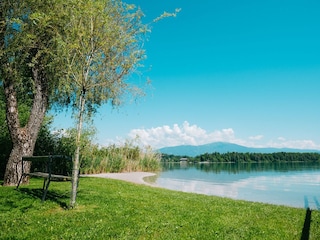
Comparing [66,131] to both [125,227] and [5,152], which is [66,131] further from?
[125,227]

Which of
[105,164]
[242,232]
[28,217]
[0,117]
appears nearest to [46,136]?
[0,117]

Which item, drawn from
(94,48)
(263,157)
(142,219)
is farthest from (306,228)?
(263,157)

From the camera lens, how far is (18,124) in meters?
15.0

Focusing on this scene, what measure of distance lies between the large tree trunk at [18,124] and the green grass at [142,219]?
3255mm

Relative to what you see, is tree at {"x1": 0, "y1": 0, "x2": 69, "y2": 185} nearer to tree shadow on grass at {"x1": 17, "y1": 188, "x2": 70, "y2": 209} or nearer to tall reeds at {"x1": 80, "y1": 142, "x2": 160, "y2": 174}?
tree shadow on grass at {"x1": 17, "y1": 188, "x2": 70, "y2": 209}

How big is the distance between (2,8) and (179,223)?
1230 centimetres

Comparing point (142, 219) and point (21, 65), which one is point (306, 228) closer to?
point (142, 219)

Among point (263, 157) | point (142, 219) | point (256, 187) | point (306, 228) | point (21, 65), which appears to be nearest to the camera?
point (306, 228)

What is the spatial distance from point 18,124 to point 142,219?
963 centimetres

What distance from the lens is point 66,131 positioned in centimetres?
2222

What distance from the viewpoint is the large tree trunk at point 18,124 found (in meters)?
14.6

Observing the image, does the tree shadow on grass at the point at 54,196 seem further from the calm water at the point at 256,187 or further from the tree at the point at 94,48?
the calm water at the point at 256,187

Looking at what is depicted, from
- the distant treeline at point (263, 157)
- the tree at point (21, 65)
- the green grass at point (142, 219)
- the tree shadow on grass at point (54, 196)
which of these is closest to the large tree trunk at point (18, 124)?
the tree at point (21, 65)

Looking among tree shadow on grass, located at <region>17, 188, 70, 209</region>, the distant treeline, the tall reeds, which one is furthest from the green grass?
the distant treeline
